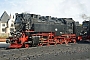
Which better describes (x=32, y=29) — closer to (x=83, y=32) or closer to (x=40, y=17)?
(x=40, y=17)

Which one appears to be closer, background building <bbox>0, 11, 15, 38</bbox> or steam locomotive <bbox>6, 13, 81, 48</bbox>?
steam locomotive <bbox>6, 13, 81, 48</bbox>

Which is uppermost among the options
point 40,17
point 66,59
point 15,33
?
point 40,17

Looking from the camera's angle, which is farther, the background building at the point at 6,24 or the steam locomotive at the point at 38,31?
the background building at the point at 6,24

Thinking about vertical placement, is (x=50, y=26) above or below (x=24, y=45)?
above

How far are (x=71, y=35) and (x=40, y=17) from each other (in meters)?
5.49

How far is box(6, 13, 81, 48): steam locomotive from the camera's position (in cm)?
1939

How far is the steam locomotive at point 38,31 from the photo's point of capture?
63.6 ft

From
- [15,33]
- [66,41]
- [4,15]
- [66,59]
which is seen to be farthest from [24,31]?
[4,15]

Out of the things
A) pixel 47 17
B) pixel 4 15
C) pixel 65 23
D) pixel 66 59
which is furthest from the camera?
pixel 4 15

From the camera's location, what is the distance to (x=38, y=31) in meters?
20.9

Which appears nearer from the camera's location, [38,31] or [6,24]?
[38,31]

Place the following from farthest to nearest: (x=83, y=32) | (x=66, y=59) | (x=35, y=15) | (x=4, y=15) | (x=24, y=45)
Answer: (x=4, y=15), (x=83, y=32), (x=35, y=15), (x=24, y=45), (x=66, y=59)

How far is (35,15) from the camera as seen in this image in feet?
69.8

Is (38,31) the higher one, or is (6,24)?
(6,24)
